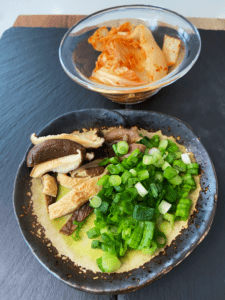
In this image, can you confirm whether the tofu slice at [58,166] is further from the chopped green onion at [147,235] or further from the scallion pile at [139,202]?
the chopped green onion at [147,235]

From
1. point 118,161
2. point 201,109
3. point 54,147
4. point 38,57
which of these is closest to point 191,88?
point 201,109

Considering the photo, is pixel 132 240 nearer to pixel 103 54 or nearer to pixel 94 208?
pixel 94 208

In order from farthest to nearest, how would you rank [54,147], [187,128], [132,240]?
[187,128] → [54,147] → [132,240]

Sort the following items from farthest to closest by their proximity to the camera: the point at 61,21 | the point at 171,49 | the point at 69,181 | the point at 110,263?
the point at 61,21 → the point at 171,49 → the point at 69,181 → the point at 110,263

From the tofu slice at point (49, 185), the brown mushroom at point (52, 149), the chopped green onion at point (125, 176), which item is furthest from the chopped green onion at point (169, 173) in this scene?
the tofu slice at point (49, 185)

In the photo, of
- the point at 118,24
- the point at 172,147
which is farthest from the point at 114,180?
the point at 118,24

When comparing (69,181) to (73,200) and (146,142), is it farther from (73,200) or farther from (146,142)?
(146,142)

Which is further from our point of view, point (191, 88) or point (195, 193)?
point (191, 88)
